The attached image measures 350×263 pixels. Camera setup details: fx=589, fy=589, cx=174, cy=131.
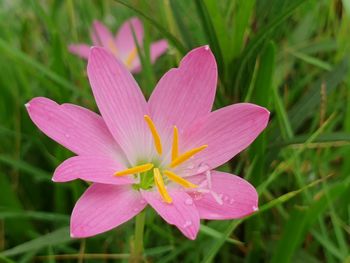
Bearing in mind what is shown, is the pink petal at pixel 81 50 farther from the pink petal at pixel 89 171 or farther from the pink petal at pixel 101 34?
the pink petal at pixel 89 171

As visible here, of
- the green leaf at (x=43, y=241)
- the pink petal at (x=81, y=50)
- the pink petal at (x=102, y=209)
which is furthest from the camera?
the pink petal at (x=81, y=50)

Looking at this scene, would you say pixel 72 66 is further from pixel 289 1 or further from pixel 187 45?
pixel 289 1

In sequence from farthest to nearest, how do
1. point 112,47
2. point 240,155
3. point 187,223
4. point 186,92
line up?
point 112,47 → point 240,155 → point 186,92 → point 187,223

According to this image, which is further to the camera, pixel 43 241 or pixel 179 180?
pixel 43 241

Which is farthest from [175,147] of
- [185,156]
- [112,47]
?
[112,47]

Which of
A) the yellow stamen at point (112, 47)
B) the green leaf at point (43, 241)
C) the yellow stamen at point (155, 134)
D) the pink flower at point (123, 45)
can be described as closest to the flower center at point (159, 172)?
the yellow stamen at point (155, 134)

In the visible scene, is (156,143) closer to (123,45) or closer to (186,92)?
(186,92)

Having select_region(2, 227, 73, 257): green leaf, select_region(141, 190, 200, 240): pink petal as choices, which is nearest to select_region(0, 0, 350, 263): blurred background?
select_region(2, 227, 73, 257): green leaf
